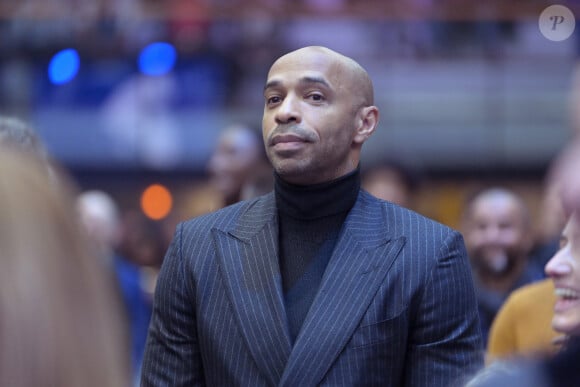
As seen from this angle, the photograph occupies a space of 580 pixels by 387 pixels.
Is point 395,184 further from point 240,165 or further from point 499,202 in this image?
point 240,165

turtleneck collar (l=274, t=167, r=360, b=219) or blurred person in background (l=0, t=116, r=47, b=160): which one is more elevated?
blurred person in background (l=0, t=116, r=47, b=160)

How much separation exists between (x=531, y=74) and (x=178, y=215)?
221 inches

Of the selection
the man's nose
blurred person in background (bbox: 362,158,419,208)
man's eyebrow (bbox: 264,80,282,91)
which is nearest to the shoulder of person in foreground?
the man's nose

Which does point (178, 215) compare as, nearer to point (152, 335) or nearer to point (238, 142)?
point (238, 142)

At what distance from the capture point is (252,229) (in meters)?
3.70

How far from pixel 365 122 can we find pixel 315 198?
0.35m

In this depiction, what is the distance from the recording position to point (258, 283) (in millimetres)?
3535

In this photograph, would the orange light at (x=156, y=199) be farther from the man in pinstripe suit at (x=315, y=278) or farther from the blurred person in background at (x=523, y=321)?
the man in pinstripe suit at (x=315, y=278)

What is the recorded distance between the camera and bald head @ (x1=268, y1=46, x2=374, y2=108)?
371 cm

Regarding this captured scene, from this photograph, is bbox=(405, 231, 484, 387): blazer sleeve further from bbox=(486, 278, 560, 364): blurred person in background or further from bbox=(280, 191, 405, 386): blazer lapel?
bbox=(486, 278, 560, 364): blurred person in background

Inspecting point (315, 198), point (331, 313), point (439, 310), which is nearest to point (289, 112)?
point (315, 198)

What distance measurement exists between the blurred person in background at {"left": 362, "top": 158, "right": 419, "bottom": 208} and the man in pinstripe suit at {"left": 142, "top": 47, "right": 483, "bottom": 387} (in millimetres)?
3023

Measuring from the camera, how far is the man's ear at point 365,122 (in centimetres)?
378

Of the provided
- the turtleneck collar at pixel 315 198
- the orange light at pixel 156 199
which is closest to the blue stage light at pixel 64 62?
the orange light at pixel 156 199
